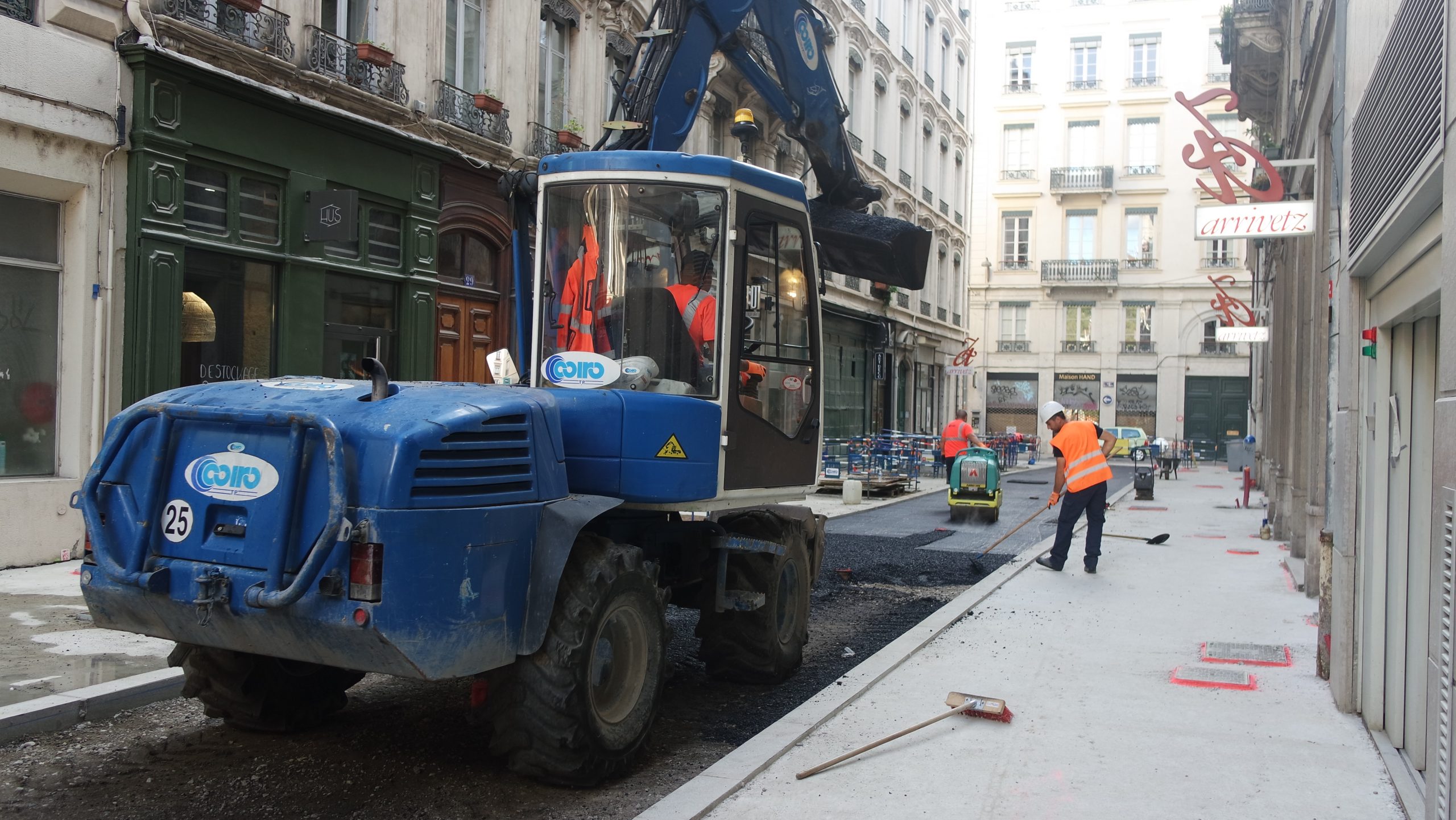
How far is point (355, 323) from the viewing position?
14102mm

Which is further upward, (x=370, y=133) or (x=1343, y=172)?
(x=370, y=133)

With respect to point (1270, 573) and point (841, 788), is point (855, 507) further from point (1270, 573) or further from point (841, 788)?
point (841, 788)

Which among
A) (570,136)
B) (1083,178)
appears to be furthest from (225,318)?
(1083,178)

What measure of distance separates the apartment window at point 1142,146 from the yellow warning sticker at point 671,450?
49.3 m

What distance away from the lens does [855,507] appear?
64.4 feet

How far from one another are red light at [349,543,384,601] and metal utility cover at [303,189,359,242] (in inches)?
356

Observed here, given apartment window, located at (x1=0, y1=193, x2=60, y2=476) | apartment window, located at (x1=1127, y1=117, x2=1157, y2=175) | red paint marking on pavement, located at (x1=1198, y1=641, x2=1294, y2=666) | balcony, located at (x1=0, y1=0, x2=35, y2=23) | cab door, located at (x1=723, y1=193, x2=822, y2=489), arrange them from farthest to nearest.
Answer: apartment window, located at (x1=1127, y1=117, x2=1157, y2=175), apartment window, located at (x1=0, y1=193, x2=60, y2=476), balcony, located at (x1=0, y1=0, x2=35, y2=23), red paint marking on pavement, located at (x1=1198, y1=641, x2=1294, y2=666), cab door, located at (x1=723, y1=193, x2=822, y2=489)

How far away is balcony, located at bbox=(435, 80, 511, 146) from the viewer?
1509cm

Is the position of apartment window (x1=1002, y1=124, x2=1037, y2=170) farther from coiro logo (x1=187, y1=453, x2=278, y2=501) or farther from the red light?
the red light

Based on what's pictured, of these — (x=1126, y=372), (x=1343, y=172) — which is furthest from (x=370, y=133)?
(x=1126, y=372)

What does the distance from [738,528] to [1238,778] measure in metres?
3.08

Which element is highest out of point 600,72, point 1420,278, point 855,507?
point 600,72

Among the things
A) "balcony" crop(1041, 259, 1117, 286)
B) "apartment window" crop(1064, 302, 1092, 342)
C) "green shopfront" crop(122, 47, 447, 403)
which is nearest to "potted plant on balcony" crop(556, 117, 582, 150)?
"green shopfront" crop(122, 47, 447, 403)

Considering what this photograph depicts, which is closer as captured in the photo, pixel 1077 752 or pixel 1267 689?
pixel 1077 752
